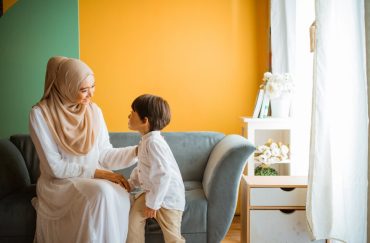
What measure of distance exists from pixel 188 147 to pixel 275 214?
30.6 inches

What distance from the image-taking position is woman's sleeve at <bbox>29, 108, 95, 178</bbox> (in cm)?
176

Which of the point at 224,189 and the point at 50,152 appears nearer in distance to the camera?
the point at 50,152

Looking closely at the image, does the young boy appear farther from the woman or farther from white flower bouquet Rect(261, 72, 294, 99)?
white flower bouquet Rect(261, 72, 294, 99)

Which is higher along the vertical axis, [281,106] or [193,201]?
[281,106]

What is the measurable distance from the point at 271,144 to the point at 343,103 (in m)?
1.14

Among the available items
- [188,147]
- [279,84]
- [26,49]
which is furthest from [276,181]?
[26,49]

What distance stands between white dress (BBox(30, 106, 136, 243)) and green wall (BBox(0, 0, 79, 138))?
1.17 meters

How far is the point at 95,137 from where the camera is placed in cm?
193

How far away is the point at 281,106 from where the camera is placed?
2801 mm

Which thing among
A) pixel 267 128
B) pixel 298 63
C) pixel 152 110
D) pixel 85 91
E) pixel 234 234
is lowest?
pixel 234 234

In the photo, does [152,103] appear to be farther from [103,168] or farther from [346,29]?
[346,29]

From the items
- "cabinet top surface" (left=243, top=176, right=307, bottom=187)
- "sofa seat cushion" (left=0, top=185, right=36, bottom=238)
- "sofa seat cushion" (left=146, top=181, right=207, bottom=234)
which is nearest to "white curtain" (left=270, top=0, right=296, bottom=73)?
"cabinet top surface" (left=243, top=176, right=307, bottom=187)

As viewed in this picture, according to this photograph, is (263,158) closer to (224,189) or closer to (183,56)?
(224,189)

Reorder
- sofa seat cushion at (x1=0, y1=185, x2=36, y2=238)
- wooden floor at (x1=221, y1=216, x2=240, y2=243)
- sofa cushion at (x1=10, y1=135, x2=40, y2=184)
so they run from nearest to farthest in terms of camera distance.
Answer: sofa seat cushion at (x1=0, y1=185, x2=36, y2=238), sofa cushion at (x1=10, y1=135, x2=40, y2=184), wooden floor at (x1=221, y1=216, x2=240, y2=243)
